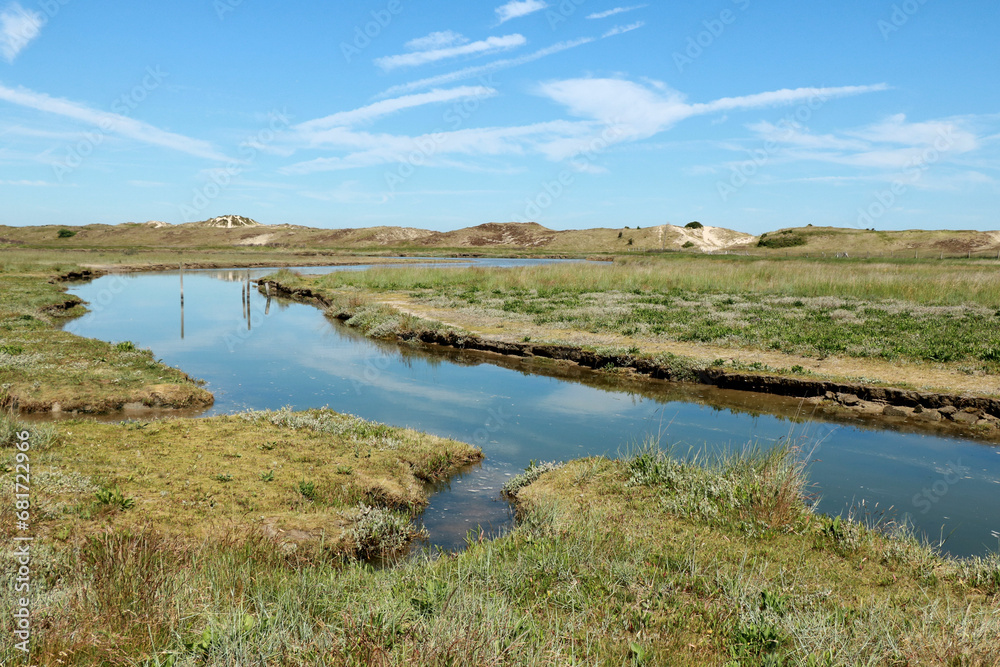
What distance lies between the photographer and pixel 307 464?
380 inches

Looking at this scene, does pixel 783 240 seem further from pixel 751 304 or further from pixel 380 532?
pixel 380 532

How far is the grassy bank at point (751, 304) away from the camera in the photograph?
18.6 metres

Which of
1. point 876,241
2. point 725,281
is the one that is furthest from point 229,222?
point 725,281

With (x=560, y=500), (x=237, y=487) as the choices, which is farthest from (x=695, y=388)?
(x=237, y=487)

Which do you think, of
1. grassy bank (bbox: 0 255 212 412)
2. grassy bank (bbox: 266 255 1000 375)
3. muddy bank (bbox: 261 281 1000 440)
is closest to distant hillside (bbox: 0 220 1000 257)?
grassy bank (bbox: 266 255 1000 375)

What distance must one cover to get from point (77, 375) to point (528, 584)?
569 inches

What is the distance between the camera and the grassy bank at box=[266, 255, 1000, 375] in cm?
1861

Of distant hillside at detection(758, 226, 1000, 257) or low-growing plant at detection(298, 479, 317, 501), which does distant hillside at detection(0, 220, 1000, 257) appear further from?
low-growing plant at detection(298, 479, 317, 501)

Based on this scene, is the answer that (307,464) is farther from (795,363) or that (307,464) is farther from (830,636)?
(795,363)

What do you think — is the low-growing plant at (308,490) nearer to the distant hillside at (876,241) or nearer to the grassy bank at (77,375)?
the grassy bank at (77,375)

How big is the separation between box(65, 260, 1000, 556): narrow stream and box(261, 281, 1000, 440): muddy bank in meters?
0.52

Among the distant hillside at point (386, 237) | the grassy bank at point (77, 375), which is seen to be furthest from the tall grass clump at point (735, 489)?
the distant hillside at point (386, 237)

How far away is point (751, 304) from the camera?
89.0 ft

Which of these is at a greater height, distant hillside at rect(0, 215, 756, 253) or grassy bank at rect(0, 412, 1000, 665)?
distant hillside at rect(0, 215, 756, 253)
